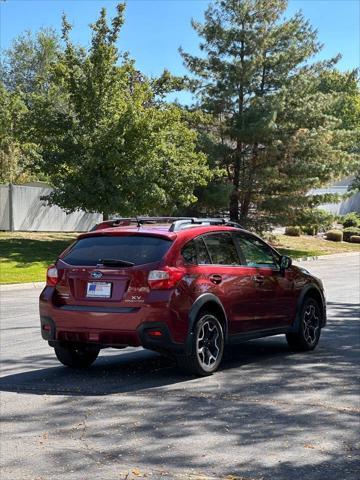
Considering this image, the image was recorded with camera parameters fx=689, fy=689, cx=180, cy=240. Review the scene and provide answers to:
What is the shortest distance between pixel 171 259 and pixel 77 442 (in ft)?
8.52

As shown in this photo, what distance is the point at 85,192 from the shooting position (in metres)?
26.2

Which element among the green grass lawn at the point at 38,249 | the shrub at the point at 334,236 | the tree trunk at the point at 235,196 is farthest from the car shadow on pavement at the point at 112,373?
the shrub at the point at 334,236

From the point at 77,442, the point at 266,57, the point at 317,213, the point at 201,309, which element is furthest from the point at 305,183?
the point at 77,442

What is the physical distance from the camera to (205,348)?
7.62 m

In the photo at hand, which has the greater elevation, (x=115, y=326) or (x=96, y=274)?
(x=96, y=274)

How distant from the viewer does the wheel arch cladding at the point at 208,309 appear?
24.0 feet

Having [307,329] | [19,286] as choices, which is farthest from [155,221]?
[19,286]

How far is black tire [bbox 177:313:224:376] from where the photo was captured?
7.36 m

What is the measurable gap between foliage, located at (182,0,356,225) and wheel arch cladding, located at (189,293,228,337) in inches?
1043

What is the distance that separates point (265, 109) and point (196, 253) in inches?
1055

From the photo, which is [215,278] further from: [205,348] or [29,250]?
[29,250]

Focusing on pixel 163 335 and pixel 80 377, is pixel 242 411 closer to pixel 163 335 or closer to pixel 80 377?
pixel 163 335

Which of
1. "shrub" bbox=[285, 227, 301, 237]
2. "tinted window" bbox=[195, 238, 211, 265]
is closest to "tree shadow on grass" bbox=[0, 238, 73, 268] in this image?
"tinted window" bbox=[195, 238, 211, 265]

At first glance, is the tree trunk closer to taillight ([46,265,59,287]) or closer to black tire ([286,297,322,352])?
black tire ([286,297,322,352])
